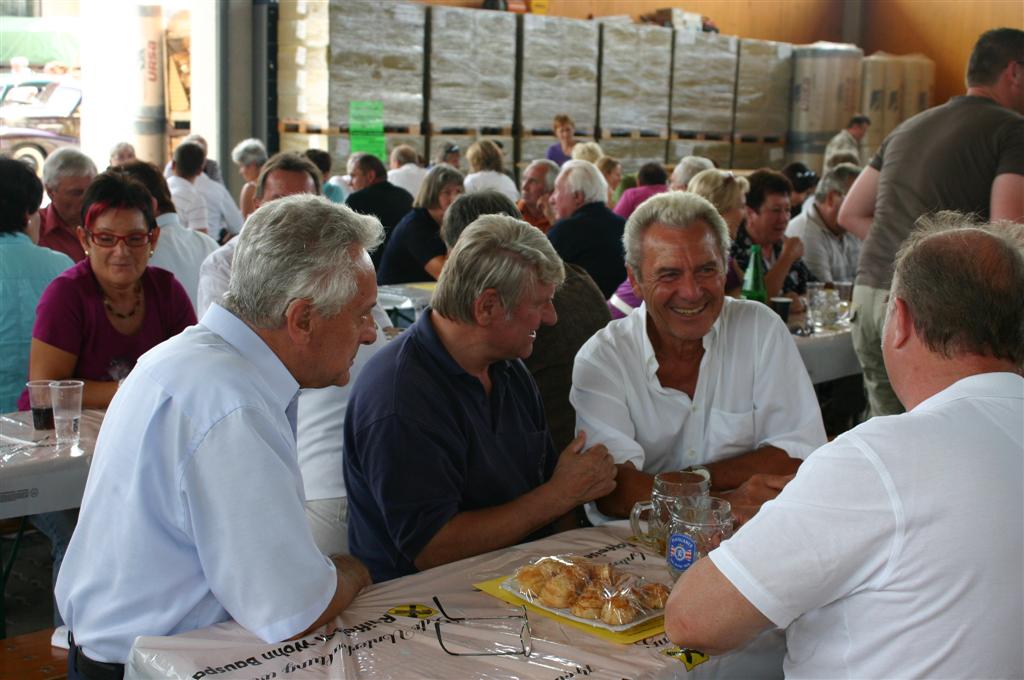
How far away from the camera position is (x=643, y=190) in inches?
334

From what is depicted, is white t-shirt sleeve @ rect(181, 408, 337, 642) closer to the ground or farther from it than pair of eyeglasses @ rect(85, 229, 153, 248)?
closer to the ground

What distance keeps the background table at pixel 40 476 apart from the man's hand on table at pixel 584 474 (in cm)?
136

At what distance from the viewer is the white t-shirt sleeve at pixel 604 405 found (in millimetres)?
2816

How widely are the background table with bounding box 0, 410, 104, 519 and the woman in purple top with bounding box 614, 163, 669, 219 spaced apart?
18.8 ft

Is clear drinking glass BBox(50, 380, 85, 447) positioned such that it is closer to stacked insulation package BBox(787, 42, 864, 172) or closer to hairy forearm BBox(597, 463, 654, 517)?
hairy forearm BBox(597, 463, 654, 517)

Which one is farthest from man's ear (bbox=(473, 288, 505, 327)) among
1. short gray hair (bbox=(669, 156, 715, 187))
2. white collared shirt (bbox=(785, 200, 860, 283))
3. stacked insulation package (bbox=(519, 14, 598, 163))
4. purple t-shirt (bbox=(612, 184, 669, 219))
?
stacked insulation package (bbox=(519, 14, 598, 163))

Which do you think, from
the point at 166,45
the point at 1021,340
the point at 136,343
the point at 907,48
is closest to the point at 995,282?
the point at 1021,340

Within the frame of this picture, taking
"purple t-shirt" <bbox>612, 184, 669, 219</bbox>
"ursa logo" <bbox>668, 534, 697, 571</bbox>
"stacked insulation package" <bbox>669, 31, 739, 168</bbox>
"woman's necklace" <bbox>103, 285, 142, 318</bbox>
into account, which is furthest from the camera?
"stacked insulation package" <bbox>669, 31, 739, 168</bbox>

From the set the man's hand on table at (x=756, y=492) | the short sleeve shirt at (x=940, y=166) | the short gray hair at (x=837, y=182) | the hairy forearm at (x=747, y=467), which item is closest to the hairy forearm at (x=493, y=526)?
the man's hand on table at (x=756, y=492)

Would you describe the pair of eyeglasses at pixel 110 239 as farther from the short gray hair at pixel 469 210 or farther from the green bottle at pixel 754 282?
the green bottle at pixel 754 282

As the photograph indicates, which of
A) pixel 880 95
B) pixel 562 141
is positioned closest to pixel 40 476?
pixel 562 141

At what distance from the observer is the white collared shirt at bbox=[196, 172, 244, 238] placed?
8.68 metres

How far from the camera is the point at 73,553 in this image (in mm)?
1944

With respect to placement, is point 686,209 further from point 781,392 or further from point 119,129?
point 119,129
